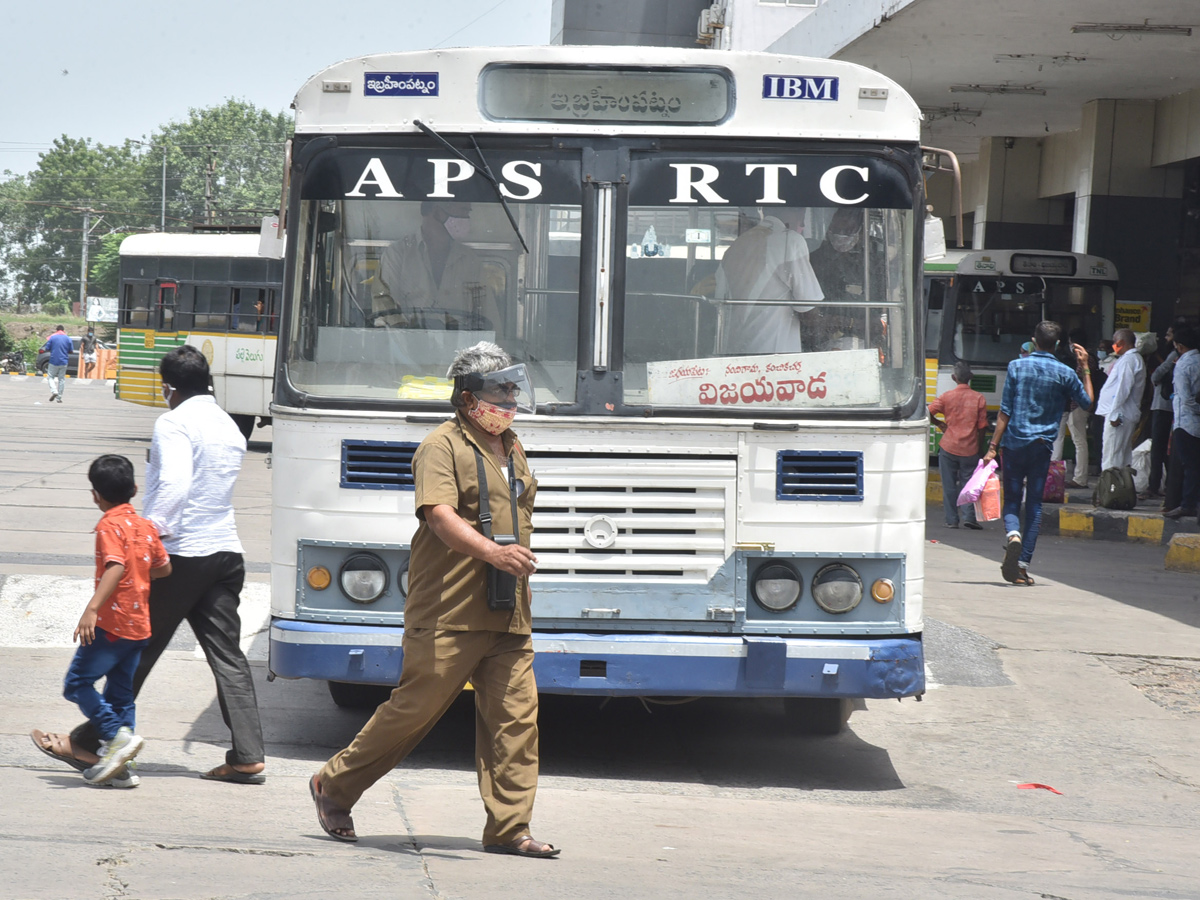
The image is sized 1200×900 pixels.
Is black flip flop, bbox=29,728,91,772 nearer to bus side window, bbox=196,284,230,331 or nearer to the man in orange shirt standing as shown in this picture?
the man in orange shirt standing

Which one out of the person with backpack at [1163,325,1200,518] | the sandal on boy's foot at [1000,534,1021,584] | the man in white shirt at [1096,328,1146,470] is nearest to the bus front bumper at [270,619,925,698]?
the sandal on boy's foot at [1000,534,1021,584]

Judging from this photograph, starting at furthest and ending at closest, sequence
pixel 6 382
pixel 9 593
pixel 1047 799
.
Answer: pixel 6 382, pixel 9 593, pixel 1047 799

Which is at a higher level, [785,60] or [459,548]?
[785,60]

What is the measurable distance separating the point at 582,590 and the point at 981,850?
1.83 m

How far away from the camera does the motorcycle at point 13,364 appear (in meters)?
61.1

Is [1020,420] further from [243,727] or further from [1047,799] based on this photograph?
[243,727]

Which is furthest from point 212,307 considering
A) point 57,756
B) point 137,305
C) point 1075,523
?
point 57,756

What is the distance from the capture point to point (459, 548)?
4.67 m

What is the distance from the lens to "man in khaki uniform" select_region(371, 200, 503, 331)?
6.13 meters

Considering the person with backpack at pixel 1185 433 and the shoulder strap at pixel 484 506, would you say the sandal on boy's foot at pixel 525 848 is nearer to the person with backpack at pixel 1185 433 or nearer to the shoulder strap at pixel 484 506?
the shoulder strap at pixel 484 506

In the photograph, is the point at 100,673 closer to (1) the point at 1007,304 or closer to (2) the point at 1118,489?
(2) the point at 1118,489

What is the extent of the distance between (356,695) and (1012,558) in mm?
6650

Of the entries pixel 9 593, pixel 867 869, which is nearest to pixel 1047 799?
pixel 867 869

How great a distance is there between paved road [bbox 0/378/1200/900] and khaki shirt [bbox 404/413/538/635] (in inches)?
30.8
